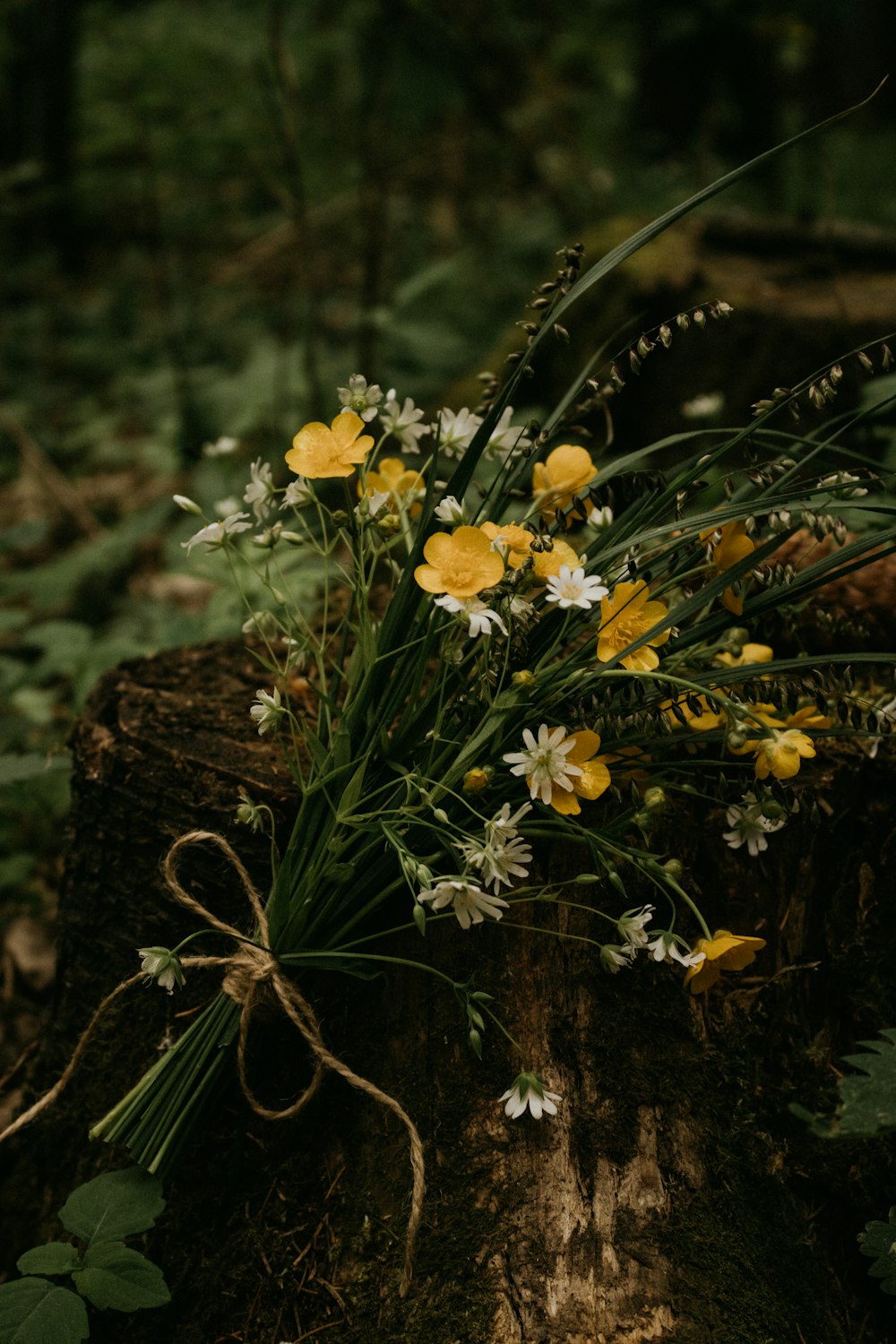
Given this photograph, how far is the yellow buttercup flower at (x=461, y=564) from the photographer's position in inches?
42.1

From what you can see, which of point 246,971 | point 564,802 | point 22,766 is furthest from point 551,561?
point 22,766

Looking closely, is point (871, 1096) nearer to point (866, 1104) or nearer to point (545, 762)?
point (866, 1104)

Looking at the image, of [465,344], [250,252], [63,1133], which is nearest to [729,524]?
[63,1133]

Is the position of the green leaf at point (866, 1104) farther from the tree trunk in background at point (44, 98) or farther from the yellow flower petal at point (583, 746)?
the tree trunk in background at point (44, 98)

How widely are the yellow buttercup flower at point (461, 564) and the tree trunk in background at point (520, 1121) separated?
0.39 metres

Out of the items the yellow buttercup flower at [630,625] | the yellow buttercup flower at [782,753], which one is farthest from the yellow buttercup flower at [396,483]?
the yellow buttercup flower at [782,753]

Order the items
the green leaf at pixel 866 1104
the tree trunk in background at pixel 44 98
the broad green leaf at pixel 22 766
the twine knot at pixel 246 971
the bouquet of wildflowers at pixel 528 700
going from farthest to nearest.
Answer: the tree trunk in background at pixel 44 98 → the broad green leaf at pixel 22 766 → the twine knot at pixel 246 971 → the bouquet of wildflowers at pixel 528 700 → the green leaf at pixel 866 1104

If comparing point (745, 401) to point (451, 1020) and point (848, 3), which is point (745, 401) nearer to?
point (451, 1020)

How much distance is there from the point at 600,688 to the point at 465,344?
3.64 metres

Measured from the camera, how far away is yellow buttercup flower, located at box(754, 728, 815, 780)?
1.06 metres

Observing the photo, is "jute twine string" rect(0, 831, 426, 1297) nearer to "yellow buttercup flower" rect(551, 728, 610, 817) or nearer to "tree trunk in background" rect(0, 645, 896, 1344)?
"tree trunk in background" rect(0, 645, 896, 1344)

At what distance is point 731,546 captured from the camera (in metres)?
1.22

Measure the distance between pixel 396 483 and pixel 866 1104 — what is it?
956 mm

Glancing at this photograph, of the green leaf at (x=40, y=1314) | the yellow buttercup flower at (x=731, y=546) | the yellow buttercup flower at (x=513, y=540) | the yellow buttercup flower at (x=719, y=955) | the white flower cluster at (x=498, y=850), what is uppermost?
the yellow buttercup flower at (x=731, y=546)
